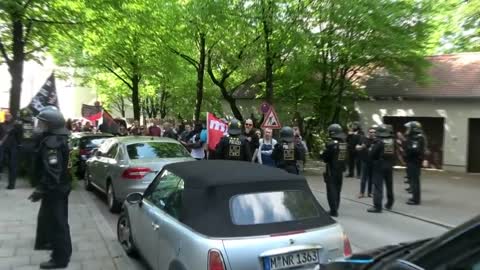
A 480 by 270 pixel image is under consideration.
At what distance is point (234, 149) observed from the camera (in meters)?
9.98

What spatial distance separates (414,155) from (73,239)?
25.5 ft

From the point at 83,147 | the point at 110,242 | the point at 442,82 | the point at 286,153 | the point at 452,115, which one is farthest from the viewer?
the point at 442,82

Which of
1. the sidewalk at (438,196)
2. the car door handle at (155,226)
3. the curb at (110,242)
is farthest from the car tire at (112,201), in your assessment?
the sidewalk at (438,196)

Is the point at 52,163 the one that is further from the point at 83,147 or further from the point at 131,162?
the point at 83,147

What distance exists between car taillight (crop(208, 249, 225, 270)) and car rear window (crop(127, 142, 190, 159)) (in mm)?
6121

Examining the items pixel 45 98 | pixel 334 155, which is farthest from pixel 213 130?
pixel 45 98

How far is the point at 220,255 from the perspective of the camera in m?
3.98

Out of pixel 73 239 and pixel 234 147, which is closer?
pixel 73 239

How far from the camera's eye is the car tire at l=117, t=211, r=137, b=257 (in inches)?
253

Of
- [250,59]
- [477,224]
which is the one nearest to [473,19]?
[250,59]

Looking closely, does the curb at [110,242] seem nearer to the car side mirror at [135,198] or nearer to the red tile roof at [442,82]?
the car side mirror at [135,198]

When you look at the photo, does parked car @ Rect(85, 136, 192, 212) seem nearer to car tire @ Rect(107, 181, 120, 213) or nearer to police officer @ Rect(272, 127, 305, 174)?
car tire @ Rect(107, 181, 120, 213)

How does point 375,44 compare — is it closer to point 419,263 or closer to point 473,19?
point 473,19

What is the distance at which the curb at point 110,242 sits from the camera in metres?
6.24
